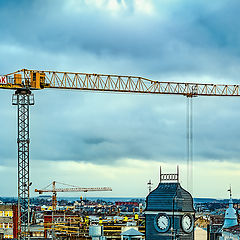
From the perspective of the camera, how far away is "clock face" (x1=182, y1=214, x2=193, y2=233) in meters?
118

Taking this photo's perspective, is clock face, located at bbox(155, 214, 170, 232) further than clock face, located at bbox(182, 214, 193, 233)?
Yes

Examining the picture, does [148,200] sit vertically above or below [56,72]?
below

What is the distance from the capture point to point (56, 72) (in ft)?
585

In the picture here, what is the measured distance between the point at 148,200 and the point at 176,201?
5.50 metres

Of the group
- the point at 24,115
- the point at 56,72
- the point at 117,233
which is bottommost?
the point at 117,233

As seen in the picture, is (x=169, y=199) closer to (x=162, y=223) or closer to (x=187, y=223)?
(x=162, y=223)

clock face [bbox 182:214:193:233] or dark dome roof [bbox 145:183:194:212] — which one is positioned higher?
dark dome roof [bbox 145:183:194:212]

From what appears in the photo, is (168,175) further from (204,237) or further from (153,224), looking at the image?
(204,237)

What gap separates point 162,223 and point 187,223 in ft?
13.8

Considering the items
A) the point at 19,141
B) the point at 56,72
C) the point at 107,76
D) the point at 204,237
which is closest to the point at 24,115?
the point at 19,141

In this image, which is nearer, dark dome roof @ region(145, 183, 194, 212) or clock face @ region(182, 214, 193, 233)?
clock face @ region(182, 214, 193, 233)

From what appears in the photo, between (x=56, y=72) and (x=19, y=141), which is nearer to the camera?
(x=19, y=141)

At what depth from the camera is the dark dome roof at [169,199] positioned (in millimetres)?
118938

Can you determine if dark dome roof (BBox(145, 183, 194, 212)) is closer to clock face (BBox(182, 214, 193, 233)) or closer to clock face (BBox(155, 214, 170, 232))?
clock face (BBox(182, 214, 193, 233))
